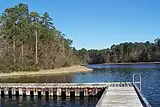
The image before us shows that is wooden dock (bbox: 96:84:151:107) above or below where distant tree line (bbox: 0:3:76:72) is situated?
below

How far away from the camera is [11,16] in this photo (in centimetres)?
9219

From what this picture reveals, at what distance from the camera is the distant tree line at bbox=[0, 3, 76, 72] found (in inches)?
3302

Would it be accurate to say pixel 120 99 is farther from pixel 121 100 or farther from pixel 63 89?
pixel 63 89

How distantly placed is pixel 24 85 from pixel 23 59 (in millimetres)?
47023

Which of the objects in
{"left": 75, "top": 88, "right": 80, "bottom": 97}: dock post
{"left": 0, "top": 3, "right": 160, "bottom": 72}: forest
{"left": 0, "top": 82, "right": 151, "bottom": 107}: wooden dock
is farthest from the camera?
{"left": 0, "top": 3, "right": 160, "bottom": 72}: forest

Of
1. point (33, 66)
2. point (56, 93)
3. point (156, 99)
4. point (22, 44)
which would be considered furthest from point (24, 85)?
point (22, 44)

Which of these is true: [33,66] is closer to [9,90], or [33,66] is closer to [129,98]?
[9,90]

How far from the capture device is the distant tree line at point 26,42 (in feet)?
275

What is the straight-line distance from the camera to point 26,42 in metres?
93.4

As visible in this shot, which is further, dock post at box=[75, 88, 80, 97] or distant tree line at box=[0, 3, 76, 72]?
distant tree line at box=[0, 3, 76, 72]

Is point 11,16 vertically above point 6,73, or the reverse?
point 11,16

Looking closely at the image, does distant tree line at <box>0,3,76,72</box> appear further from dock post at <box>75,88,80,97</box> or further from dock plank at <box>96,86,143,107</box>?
dock plank at <box>96,86,143,107</box>

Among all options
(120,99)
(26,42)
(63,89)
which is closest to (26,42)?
(26,42)

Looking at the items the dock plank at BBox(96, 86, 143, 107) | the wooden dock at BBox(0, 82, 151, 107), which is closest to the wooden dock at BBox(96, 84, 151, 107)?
the dock plank at BBox(96, 86, 143, 107)
